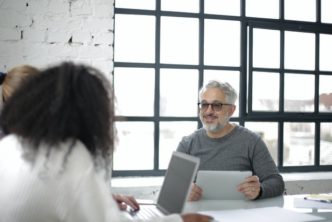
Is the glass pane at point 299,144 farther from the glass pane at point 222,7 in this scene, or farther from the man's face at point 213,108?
the man's face at point 213,108

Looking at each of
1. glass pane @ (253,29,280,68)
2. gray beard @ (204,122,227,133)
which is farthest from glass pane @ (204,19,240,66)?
gray beard @ (204,122,227,133)

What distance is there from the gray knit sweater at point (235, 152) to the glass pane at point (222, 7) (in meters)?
1.12

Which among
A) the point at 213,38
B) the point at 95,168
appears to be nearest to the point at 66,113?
the point at 95,168

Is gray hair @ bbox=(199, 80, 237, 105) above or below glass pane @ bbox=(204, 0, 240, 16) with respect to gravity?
below

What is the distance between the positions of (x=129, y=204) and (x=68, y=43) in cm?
135

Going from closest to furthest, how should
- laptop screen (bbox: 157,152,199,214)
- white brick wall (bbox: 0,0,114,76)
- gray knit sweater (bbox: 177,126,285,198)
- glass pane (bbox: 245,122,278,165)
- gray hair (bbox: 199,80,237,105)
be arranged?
laptop screen (bbox: 157,152,199,214) → gray knit sweater (bbox: 177,126,285,198) → gray hair (bbox: 199,80,237,105) → white brick wall (bbox: 0,0,114,76) → glass pane (bbox: 245,122,278,165)

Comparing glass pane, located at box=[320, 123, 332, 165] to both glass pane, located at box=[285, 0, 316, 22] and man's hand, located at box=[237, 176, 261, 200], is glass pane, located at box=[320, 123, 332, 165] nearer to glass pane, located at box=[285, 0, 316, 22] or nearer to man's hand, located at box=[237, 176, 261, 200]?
glass pane, located at box=[285, 0, 316, 22]

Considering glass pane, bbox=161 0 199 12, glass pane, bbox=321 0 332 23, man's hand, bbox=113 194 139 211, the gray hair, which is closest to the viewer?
man's hand, bbox=113 194 139 211

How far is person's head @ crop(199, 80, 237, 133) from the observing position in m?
2.49

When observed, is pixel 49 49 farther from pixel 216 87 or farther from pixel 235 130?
pixel 235 130

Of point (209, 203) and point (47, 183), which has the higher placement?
point (47, 183)

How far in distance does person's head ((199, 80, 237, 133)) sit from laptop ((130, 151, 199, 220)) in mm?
812

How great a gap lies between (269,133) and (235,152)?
3.71 ft

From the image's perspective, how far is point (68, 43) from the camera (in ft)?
9.11
